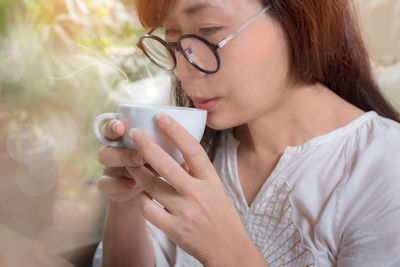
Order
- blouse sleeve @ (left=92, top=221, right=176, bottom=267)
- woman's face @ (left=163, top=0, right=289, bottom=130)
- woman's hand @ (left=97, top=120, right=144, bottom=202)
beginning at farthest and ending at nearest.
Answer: blouse sleeve @ (left=92, top=221, right=176, bottom=267), woman's face @ (left=163, top=0, right=289, bottom=130), woman's hand @ (left=97, top=120, right=144, bottom=202)

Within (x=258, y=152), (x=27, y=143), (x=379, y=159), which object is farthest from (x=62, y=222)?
(x=379, y=159)

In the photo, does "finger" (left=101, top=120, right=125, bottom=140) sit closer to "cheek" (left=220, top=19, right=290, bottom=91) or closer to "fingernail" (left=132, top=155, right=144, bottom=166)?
"fingernail" (left=132, top=155, right=144, bottom=166)

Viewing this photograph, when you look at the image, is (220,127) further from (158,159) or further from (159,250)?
(159,250)

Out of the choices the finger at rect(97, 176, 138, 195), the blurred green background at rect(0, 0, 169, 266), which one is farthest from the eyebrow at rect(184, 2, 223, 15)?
the blurred green background at rect(0, 0, 169, 266)

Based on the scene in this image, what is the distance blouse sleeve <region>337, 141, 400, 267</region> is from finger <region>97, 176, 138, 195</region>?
0.54m

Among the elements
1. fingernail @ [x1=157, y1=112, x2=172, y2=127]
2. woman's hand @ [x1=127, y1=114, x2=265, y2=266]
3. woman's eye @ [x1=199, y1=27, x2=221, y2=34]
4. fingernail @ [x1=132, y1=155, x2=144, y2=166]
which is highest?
woman's eye @ [x1=199, y1=27, x2=221, y2=34]

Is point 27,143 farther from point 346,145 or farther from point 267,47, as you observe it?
point 346,145

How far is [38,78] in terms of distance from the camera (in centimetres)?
122

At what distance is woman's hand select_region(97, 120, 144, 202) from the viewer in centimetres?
71

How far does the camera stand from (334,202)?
90cm

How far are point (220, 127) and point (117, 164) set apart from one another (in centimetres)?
29

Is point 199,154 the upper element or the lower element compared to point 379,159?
upper

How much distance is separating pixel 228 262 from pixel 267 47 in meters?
0.53

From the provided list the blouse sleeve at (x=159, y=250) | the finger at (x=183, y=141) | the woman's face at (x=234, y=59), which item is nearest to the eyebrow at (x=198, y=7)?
the woman's face at (x=234, y=59)
